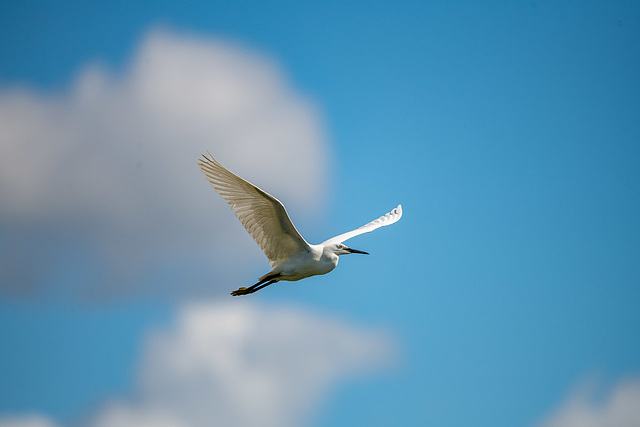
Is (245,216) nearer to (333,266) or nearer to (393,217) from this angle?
(333,266)

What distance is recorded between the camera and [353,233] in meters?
20.5

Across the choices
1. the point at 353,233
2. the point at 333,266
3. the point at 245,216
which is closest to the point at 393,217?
the point at 353,233

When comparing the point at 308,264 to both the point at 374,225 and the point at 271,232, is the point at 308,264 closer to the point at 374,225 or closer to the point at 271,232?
the point at 271,232

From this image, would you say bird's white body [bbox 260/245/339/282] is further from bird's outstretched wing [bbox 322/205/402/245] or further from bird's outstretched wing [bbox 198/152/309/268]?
bird's outstretched wing [bbox 322/205/402/245]

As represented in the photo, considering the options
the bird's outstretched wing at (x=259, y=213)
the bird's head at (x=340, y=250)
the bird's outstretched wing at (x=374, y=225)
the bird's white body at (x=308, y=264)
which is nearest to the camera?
the bird's outstretched wing at (x=259, y=213)

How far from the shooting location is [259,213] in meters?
15.5

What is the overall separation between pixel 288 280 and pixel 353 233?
4.31m

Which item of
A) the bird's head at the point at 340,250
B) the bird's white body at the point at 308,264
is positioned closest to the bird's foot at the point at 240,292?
the bird's white body at the point at 308,264

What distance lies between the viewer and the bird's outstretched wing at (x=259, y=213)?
14.8m

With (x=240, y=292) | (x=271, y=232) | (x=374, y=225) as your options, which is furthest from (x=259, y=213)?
(x=374, y=225)

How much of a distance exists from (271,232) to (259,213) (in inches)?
29.0

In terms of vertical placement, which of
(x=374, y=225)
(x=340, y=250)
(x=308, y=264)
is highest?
(x=374, y=225)

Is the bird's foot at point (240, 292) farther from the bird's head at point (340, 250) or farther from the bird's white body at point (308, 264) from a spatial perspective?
the bird's head at point (340, 250)

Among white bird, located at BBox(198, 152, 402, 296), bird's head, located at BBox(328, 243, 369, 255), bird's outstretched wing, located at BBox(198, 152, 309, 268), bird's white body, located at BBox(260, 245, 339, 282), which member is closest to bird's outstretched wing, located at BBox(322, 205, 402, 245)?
bird's head, located at BBox(328, 243, 369, 255)
